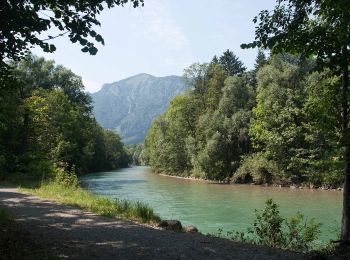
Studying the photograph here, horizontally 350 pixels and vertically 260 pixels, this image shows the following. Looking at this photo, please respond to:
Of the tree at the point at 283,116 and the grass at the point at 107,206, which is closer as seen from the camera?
the grass at the point at 107,206

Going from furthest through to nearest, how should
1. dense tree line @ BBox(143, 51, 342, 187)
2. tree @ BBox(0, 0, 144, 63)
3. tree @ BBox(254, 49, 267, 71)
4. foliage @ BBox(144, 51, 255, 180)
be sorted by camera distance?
1. tree @ BBox(254, 49, 267, 71)
2. foliage @ BBox(144, 51, 255, 180)
3. dense tree line @ BBox(143, 51, 342, 187)
4. tree @ BBox(0, 0, 144, 63)

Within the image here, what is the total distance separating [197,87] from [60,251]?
6089 cm

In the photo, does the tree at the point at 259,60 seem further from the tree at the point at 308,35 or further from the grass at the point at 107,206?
the tree at the point at 308,35

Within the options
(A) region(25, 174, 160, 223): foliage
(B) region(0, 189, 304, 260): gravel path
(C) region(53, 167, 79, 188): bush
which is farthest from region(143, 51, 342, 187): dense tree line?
(B) region(0, 189, 304, 260): gravel path

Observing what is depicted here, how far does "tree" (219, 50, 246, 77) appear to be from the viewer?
240ft

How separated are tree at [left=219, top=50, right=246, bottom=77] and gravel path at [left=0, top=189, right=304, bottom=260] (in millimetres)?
62949

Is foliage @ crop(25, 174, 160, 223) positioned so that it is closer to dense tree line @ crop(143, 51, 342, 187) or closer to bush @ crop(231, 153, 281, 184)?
dense tree line @ crop(143, 51, 342, 187)

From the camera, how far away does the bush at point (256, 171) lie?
154 feet

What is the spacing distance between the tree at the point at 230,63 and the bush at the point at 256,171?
2471 centimetres

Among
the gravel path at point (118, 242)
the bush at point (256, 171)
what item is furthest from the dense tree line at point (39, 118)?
the bush at point (256, 171)

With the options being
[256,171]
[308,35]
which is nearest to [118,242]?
[308,35]

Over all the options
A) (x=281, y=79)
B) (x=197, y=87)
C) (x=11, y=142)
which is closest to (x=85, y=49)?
(x=11, y=142)

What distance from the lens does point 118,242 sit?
9383 millimetres

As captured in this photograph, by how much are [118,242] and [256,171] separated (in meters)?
40.5
